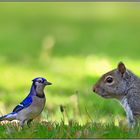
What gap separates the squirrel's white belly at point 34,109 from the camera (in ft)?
23.4

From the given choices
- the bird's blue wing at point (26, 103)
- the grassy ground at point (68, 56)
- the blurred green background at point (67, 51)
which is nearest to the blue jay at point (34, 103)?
the bird's blue wing at point (26, 103)

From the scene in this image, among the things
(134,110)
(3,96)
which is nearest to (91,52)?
(3,96)

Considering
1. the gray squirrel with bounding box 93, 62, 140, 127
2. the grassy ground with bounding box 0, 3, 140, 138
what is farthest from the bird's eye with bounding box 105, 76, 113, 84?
the grassy ground with bounding box 0, 3, 140, 138

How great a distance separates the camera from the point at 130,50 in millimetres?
18578

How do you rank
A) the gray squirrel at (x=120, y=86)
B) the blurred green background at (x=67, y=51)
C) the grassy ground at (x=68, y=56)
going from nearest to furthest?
the grassy ground at (x=68, y=56), the gray squirrel at (x=120, y=86), the blurred green background at (x=67, y=51)

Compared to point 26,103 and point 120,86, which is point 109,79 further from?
point 26,103

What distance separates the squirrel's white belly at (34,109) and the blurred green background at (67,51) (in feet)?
2.42

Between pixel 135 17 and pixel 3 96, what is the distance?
46.0 feet

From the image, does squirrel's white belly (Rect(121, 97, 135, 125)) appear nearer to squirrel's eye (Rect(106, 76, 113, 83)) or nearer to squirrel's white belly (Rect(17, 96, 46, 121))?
squirrel's eye (Rect(106, 76, 113, 83))

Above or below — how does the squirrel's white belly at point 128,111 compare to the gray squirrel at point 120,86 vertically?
below

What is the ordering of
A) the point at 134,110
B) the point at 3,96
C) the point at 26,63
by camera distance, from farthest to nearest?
the point at 26,63 → the point at 3,96 → the point at 134,110

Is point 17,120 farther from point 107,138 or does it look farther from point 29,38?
point 29,38

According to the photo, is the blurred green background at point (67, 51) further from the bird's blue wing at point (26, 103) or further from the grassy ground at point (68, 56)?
the bird's blue wing at point (26, 103)

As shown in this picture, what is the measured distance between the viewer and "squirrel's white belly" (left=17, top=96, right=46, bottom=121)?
23.4ft
